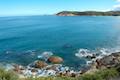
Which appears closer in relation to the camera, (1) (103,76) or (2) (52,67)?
(1) (103,76)

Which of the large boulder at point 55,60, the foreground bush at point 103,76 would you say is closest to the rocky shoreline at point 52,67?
the large boulder at point 55,60

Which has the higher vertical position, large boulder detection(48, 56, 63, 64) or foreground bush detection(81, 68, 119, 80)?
foreground bush detection(81, 68, 119, 80)

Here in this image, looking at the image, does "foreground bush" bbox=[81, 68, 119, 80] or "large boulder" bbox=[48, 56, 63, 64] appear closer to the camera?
"foreground bush" bbox=[81, 68, 119, 80]

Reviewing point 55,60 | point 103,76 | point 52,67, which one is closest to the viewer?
point 103,76

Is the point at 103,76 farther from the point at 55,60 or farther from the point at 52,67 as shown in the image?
the point at 55,60

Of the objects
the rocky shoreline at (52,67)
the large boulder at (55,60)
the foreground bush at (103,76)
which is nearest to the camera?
the foreground bush at (103,76)

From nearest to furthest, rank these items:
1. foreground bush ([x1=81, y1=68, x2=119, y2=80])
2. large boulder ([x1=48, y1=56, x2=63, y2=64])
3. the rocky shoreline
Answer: foreground bush ([x1=81, y1=68, x2=119, y2=80]) → the rocky shoreline → large boulder ([x1=48, y1=56, x2=63, y2=64])

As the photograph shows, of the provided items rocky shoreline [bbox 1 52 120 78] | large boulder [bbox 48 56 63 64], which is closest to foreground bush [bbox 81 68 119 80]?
rocky shoreline [bbox 1 52 120 78]

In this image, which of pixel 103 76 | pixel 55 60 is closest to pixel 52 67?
pixel 55 60

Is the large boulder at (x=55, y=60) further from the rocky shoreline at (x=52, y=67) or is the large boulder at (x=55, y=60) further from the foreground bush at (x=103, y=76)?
the foreground bush at (x=103, y=76)

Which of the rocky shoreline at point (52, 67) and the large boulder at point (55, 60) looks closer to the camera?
the rocky shoreline at point (52, 67)

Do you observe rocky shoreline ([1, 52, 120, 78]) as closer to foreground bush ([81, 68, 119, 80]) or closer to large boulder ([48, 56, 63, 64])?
large boulder ([48, 56, 63, 64])

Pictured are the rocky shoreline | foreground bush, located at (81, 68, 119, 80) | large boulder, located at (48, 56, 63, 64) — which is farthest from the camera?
large boulder, located at (48, 56, 63, 64)

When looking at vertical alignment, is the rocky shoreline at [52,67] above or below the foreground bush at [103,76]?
below
